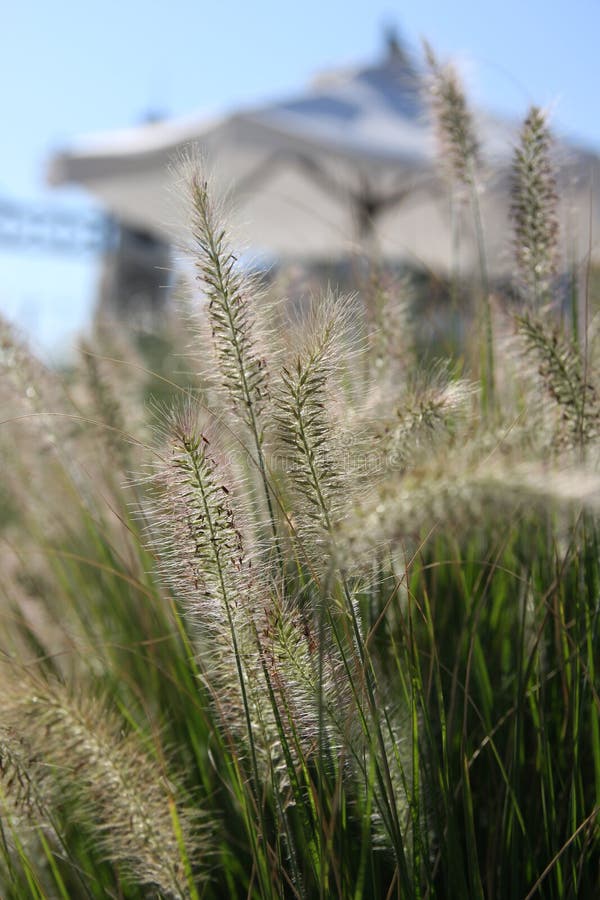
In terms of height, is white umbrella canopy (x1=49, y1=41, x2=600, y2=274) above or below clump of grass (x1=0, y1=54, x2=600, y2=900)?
above

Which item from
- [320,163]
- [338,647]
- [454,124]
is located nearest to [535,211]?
[454,124]

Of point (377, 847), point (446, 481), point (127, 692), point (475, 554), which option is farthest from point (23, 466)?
point (446, 481)

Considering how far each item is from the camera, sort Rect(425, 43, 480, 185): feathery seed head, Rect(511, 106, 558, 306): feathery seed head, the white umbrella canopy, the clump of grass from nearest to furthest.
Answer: the clump of grass
Rect(511, 106, 558, 306): feathery seed head
Rect(425, 43, 480, 185): feathery seed head
the white umbrella canopy

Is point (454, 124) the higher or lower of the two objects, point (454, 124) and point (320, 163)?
the lower

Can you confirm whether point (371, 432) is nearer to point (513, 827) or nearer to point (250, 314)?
point (250, 314)

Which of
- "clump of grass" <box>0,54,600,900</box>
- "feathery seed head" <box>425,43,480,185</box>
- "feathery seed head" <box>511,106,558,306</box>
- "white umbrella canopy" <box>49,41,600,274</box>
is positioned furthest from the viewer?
"white umbrella canopy" <box>49,41,600,274</box>

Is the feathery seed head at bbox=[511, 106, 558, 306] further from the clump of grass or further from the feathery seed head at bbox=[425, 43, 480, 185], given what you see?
the feathery seed head at bbox=[425, 43, 480, 185]

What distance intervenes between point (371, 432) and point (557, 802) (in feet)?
2.16

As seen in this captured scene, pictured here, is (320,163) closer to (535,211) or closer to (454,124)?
(454,124)

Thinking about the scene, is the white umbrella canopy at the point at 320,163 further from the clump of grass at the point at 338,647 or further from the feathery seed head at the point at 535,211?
the clump of grass at the point at 338,647

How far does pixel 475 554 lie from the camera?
6.02 ft

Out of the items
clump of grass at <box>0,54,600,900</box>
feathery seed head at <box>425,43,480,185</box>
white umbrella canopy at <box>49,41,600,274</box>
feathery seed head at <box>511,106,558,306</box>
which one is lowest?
clump of grass at <box>0,54,600,900</box>

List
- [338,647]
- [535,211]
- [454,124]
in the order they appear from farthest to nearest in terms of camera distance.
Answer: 1. [454,124]
2. [535,211]
3. [338,647]

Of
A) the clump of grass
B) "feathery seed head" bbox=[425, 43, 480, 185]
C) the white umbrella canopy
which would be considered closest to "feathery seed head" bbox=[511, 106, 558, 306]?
the clump of grass
